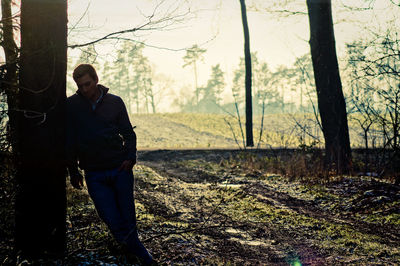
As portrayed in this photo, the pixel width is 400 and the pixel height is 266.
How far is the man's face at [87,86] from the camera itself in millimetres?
3707

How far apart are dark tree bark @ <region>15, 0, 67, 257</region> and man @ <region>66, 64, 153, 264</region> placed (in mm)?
180

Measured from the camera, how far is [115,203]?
3.74 meters

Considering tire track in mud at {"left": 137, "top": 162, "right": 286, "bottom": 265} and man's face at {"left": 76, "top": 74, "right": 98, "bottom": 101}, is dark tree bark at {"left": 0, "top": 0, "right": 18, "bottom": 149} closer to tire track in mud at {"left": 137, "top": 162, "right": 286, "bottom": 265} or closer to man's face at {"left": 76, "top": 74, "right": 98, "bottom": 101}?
man's face at {"left": 76, "top": 74, "right": 98, "bottom": 101}

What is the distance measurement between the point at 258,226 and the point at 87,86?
3429mm

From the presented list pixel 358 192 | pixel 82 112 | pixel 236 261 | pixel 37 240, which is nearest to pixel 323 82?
pixel 358 192

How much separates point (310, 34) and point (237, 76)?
229ft

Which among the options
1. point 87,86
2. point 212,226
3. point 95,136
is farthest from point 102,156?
point 212,226

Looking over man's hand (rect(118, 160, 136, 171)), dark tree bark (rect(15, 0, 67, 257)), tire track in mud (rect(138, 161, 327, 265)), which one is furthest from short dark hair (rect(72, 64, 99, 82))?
tire track in mud (rect(138, 161, 327, 265))

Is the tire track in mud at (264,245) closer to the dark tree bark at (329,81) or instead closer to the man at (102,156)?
the man at (102,156)

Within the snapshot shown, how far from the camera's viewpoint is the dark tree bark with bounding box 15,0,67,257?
3508mm

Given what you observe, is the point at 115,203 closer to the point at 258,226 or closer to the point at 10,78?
the point at 10,78

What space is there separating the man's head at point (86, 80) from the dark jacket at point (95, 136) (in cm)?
8

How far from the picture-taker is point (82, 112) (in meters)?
3.74

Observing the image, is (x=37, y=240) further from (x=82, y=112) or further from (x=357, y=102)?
(x=357, y=102)
